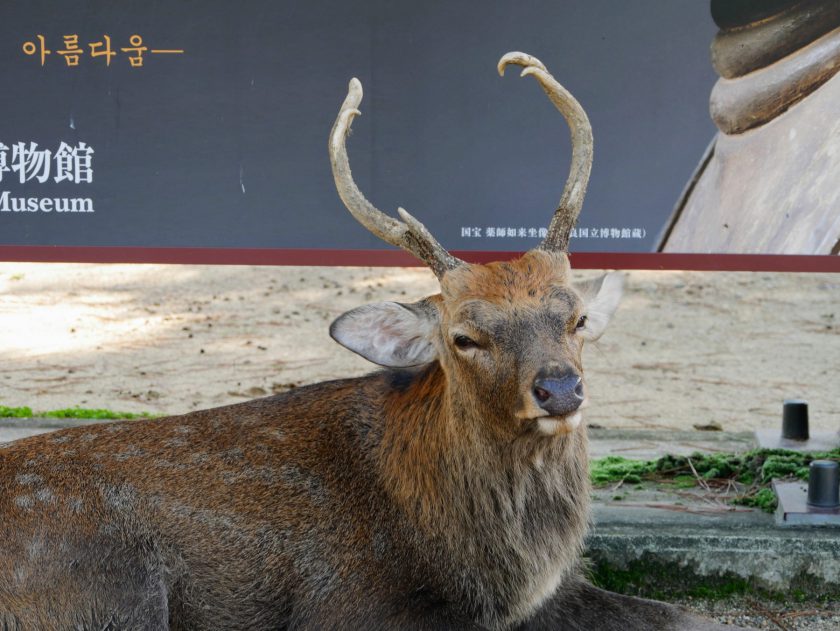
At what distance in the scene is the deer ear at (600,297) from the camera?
4656 mm

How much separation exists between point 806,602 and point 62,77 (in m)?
4.51

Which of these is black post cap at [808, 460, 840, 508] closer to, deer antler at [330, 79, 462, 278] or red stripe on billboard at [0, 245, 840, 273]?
red stripe on billboard at [0, 245, 840, 273]

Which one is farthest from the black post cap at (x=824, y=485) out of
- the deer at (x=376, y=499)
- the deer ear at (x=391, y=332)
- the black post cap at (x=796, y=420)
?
the deer ear at (x=391, y=332)

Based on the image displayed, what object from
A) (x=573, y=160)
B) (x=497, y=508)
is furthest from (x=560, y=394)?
(x=573, y=160)

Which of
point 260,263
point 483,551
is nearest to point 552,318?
point 483,551

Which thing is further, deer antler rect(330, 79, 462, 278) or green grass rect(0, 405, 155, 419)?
green grass rect(0, 405, 155, 419)

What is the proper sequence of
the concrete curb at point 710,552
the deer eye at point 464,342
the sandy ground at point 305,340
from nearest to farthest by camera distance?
the deer eye at point 464,342 < the concrete curb at point 710,552 < the sandy ground at point 305,340

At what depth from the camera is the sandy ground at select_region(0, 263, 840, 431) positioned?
8.78m

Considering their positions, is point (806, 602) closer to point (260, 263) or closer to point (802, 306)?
point (260, 263)

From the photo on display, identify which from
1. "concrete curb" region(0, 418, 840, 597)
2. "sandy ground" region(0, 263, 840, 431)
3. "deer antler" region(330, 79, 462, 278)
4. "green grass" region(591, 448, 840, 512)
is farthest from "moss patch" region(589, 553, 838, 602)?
"sandy ground" region(0, 263, 840, 431)

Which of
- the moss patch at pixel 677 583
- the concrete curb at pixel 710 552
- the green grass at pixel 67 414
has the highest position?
the green grass at pixel 67 414

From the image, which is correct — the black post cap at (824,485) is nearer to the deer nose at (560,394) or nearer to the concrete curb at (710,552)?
the concrete curb at (710,552)

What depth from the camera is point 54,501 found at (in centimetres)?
434

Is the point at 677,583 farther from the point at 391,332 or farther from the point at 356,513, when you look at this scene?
the point at 391,332
